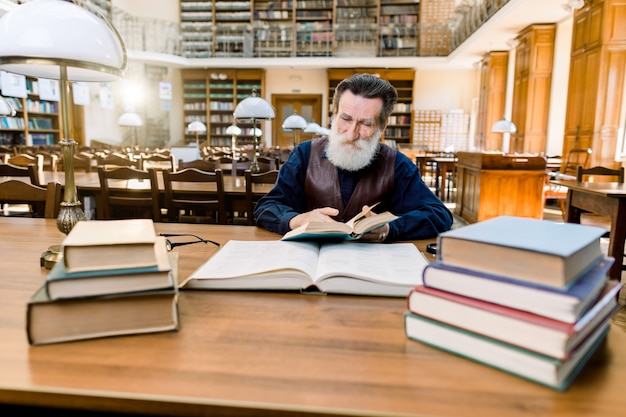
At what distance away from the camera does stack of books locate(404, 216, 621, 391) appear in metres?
0.57

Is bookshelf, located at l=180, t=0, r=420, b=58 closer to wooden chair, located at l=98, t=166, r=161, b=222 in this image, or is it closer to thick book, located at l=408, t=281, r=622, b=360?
wooden chair, located at l=98, t=166, r=161, b=222

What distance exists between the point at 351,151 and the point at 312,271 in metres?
0.87

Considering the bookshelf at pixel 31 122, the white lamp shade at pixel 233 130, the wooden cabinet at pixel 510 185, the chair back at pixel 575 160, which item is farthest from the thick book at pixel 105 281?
the bookshelf at pixel 31 122

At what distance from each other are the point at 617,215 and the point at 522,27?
675 centimetres

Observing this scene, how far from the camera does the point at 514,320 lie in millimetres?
599

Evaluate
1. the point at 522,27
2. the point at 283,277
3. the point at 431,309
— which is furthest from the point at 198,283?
the point at 522,27

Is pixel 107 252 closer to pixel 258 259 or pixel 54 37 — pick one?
pixel 258 259

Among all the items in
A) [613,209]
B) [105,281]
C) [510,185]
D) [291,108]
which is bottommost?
[510,185]

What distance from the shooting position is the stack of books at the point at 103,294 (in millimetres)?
683

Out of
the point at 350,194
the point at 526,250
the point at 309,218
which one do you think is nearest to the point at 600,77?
the point at 350,194

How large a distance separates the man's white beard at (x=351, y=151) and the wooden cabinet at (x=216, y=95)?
39.3 ft

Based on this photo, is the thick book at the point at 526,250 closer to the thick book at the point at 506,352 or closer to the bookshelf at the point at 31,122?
the thick book at the point at 506,352

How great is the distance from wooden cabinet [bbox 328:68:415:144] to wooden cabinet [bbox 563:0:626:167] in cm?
641

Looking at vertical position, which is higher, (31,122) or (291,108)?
(291,108)
